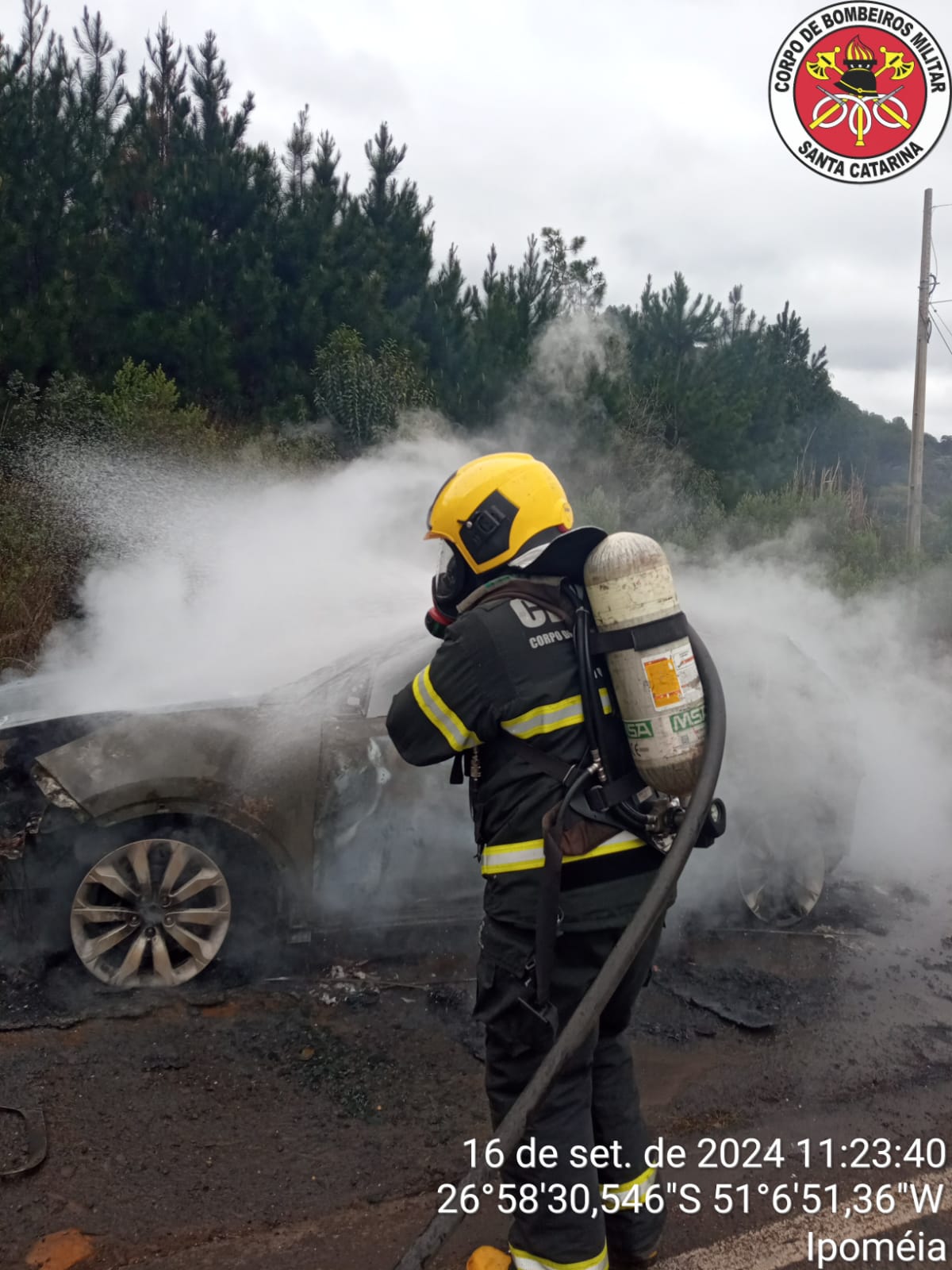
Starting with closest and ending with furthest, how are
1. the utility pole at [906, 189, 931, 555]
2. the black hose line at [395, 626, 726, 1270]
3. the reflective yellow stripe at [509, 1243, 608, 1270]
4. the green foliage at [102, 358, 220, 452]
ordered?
the black hose line at [395, 626, 726, 1270]
the reflective yellow stripe at [509, 1243, 608, 1270]
the green foliage at [102, 358, 220, 452]
the utility pole at [906, 189, 931, 555]

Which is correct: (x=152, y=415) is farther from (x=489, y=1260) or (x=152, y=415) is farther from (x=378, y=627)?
(x=489, y=1260)

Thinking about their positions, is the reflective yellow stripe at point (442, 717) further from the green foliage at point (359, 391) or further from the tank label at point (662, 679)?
the green foliage at point (359, 391)

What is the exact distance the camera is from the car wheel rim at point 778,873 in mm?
4809

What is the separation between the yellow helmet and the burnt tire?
1.81 meters

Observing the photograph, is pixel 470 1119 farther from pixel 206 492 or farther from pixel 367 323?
pixel 367 323

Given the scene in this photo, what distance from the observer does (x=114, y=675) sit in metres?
5.55

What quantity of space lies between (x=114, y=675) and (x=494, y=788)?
11.8 feet

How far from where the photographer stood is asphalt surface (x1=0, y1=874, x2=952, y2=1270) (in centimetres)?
277

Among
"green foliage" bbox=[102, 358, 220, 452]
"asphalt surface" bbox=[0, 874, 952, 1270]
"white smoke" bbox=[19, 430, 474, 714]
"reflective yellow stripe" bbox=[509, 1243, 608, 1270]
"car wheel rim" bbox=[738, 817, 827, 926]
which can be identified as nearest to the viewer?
"reflective yellow stripe" bbox=[509, 1243, 608, 1270]

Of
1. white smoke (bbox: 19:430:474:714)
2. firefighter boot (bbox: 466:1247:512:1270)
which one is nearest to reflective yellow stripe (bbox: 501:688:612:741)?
firefighter boot (bbox: 466:1247:512:1270)

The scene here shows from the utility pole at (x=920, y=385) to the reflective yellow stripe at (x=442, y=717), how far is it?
45.5ft

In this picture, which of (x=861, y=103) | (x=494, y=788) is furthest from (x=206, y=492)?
(x=494, y=788)

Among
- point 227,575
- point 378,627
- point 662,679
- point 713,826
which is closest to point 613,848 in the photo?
point 713,826

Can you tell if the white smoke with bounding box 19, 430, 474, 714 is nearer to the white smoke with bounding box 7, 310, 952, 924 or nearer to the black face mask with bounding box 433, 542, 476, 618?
the white smoke with bounding box 7, 310, 952, 924
